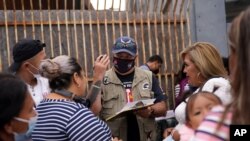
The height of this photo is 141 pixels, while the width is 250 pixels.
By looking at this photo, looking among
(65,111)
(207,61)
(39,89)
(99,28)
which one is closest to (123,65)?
(39,89)

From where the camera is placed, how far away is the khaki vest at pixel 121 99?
4.92m

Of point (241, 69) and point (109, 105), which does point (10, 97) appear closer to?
point (241, 69)

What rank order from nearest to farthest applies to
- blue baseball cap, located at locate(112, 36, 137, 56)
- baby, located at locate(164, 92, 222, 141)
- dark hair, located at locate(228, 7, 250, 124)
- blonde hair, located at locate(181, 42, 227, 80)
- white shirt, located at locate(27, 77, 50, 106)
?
dark hair, located at locate(228, 7, 250, 124)
baby, located at locate(164, 92, 222, 141)
blonde hair, located at locate(181, 42, 227, 80)
white shirt, located at locate(27, 77, 50, 106)
blue baseball cap, located at locate(112, 36, 137, 56)

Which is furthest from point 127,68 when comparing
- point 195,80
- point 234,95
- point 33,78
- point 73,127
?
point 234,95

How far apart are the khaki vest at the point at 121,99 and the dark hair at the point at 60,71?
1503 millimetres

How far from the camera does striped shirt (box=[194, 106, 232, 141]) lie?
180 cm

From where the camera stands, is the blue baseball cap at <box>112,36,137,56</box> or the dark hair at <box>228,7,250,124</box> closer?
the dark hair at <box>228,7,250,124</box>

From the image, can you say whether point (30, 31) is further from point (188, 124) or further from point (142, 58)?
point (188, 124)

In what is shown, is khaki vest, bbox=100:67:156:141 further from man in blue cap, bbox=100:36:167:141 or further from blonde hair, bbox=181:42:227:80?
blonde hair, bbox=181:42:227:80

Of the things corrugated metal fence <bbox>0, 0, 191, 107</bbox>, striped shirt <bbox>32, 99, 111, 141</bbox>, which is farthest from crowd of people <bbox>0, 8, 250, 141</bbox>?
corrugated metal fence <bbox>0, 0, 191, 107</bbox>

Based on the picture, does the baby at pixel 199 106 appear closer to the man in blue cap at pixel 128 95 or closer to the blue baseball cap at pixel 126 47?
the man in blue cap at pixel 128 95

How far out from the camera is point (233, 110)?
178 cm

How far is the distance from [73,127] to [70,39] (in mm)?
4290

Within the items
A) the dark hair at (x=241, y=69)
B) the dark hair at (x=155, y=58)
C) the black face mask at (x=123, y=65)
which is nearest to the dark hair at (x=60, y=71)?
the black face mask at (x=123, y=65)
